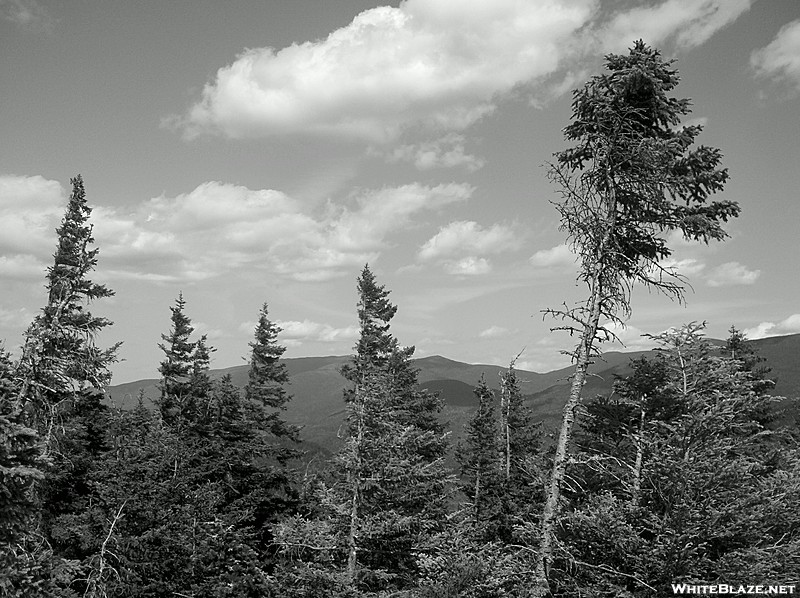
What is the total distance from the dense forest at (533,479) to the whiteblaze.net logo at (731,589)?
2.5 inches

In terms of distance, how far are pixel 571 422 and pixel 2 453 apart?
10.9m

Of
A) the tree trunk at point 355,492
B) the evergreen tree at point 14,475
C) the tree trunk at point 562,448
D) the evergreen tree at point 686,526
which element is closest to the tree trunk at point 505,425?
the tree trunk at point 355,492

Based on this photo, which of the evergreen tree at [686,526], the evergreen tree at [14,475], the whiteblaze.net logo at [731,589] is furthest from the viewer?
the evergreen tree at [686,526]

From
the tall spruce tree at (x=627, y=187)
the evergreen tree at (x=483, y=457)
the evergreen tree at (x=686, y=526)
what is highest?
the tall spruce tree at (x=627, y=187)

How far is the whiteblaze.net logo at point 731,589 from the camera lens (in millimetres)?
10750

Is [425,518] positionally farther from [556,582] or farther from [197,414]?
[197,414]

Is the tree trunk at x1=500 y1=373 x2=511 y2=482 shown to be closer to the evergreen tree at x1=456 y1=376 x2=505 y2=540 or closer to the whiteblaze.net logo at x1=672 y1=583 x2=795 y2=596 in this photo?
the evergreen tree at x1=456 y1=376 x2=505 y2=540

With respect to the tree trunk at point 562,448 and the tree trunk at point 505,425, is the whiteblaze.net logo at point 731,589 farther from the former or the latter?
the tree trunk at point 505,425

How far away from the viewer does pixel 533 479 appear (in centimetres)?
1471

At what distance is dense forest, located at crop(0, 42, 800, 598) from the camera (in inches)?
454

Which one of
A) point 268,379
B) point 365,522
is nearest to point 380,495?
point 365,522

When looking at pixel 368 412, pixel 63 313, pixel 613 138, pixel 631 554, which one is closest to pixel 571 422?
pixel 631 554

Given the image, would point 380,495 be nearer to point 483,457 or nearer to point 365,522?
point 365,522

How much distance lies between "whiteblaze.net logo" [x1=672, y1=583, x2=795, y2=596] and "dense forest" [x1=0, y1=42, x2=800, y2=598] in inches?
2.5
